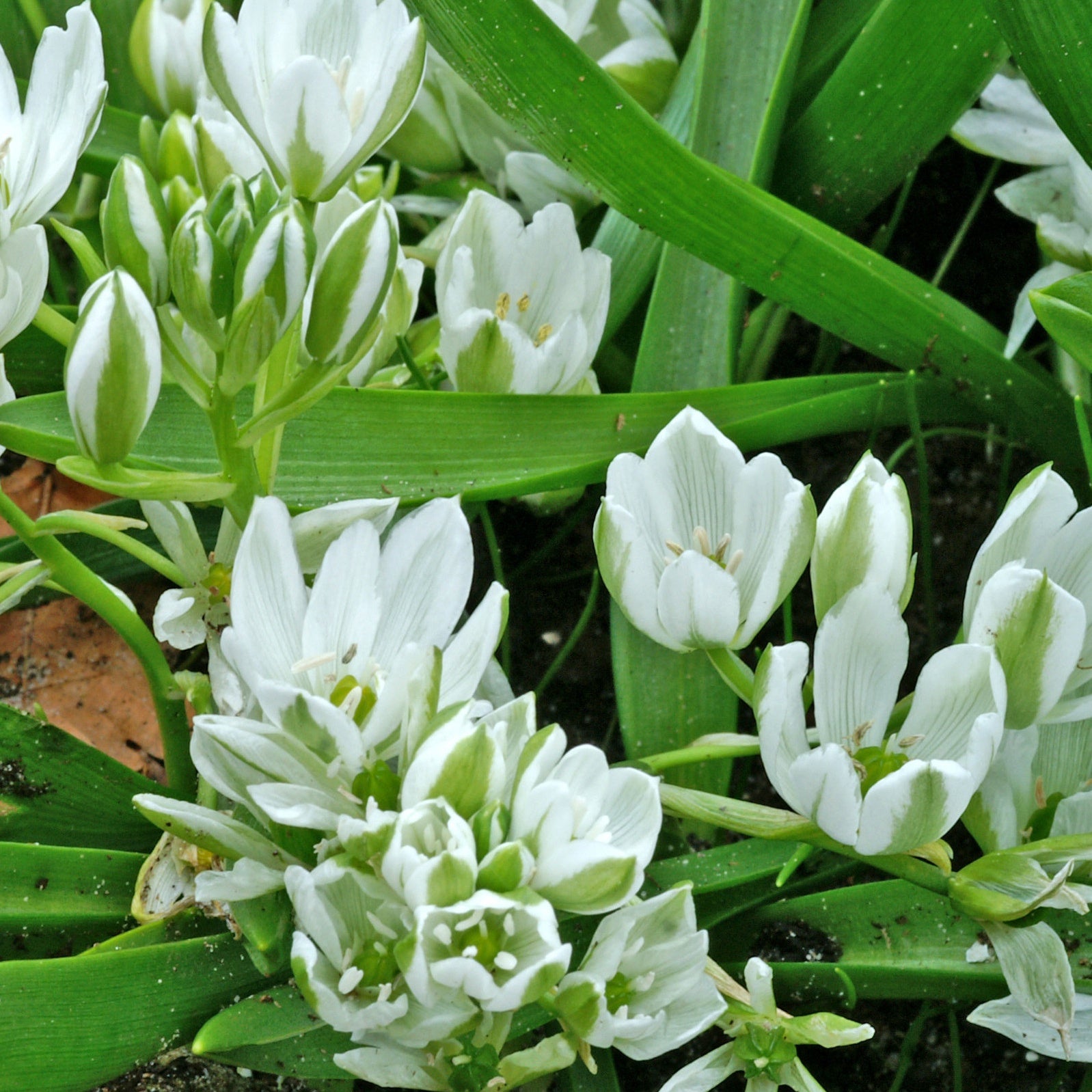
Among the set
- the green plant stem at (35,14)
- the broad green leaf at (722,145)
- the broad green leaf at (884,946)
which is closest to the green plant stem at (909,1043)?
the broad green leaf at (884,946)

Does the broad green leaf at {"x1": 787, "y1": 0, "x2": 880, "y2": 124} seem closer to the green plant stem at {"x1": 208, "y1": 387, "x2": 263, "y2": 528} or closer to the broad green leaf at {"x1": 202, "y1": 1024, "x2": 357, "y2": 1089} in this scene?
the green plant stem at {"x1": 208, "y1": 387, "x2": 263, "y2": 528}

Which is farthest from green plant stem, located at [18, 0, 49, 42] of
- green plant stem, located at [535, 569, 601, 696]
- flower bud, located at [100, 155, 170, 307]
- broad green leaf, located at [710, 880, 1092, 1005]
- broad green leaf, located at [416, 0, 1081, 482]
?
broad green leaf, located at [710, 880, 1092, 1005]

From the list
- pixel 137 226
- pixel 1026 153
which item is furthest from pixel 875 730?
pixel 1026 153

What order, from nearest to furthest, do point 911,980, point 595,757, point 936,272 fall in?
1. point 595,757
2. point 911,980
3. point 936,272

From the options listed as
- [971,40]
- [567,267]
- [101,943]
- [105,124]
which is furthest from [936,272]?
[101,943]

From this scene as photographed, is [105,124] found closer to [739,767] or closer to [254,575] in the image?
[254,575]

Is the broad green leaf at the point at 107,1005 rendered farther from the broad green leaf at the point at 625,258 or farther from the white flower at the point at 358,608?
the broad green leaf at the point at 625,258
